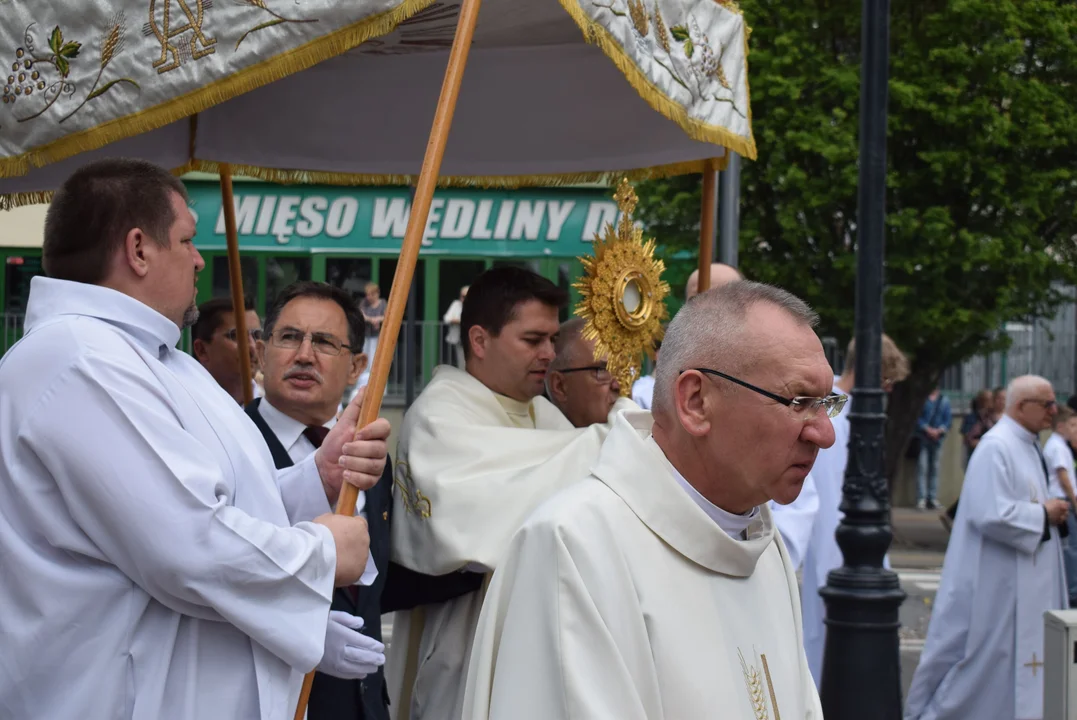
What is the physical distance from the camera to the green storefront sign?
68.9ft

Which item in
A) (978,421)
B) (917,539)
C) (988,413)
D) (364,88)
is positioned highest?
(364,88)

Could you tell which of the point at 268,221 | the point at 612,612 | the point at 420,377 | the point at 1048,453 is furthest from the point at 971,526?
the point at 268,221

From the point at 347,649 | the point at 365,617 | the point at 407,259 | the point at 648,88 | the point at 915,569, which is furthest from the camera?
the point at 915,569

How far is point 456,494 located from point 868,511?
3402 millimetres

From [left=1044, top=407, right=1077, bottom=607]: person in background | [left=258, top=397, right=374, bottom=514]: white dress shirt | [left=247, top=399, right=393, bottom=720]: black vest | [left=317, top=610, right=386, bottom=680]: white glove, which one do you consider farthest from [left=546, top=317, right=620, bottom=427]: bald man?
[left=1044, top=407, right=1077, bottom=607]: person in background

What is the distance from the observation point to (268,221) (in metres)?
21.0

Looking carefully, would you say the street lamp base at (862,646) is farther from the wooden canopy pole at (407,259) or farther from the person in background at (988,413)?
the person in background at (988,413)

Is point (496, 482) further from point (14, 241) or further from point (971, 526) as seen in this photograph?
point (14, 241)

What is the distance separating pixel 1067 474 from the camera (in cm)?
910

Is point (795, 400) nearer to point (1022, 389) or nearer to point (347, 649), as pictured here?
point (347, 649)

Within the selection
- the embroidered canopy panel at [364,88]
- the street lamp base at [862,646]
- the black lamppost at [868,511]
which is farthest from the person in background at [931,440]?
the embroidered canopy panel at [364,88]

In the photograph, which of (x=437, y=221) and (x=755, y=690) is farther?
(x=437, y=221)

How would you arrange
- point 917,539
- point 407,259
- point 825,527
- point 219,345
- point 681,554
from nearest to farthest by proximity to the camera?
point 681,554 → point 407,259 → point 219,345 → point 825,527 → point 917,539

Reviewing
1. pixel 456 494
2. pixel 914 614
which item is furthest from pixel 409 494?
pixel 914 614
